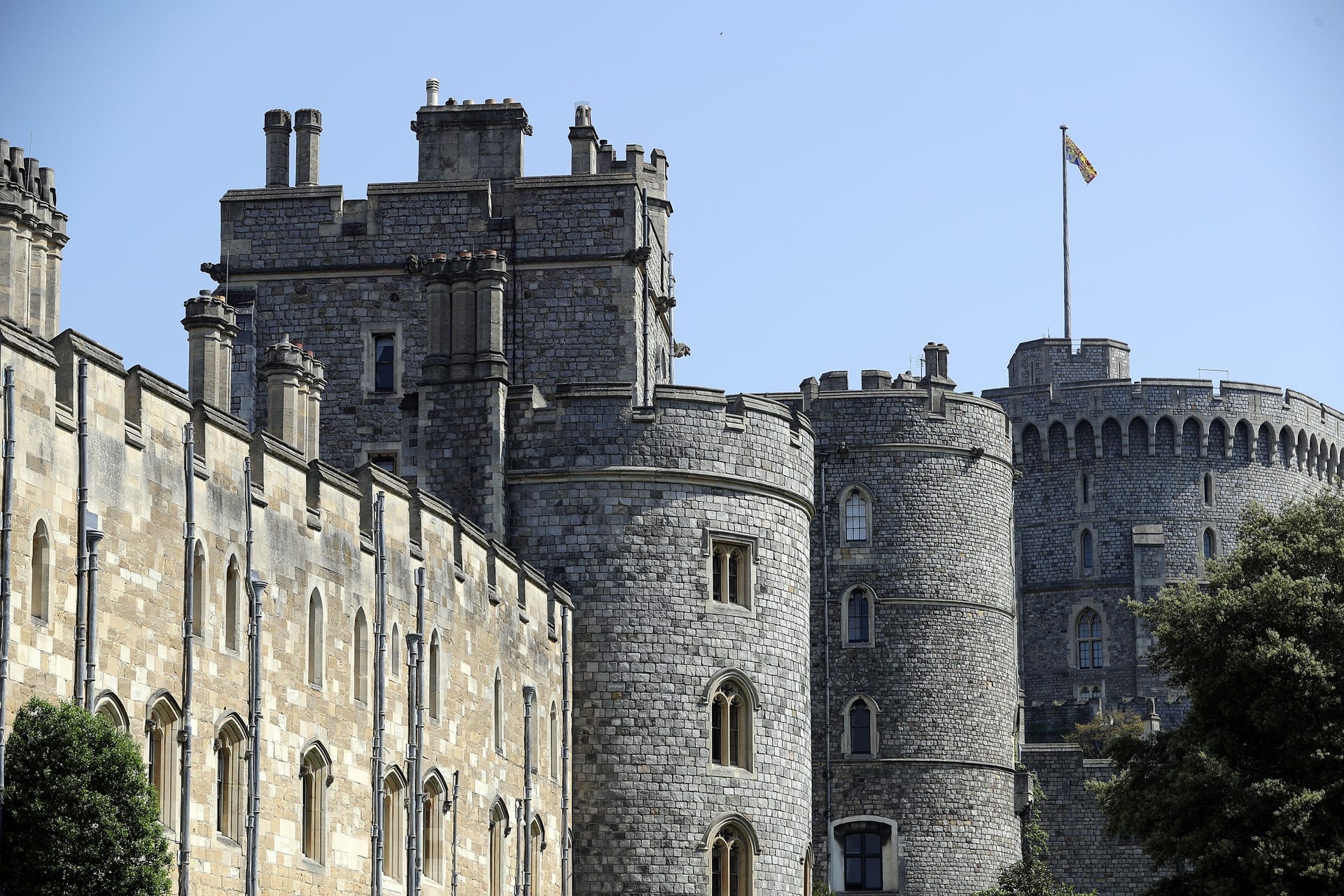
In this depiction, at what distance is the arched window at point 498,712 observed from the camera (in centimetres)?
3531

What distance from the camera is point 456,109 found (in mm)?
46469

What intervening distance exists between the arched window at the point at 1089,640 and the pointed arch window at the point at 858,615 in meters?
33.0

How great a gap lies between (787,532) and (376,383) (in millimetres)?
8388

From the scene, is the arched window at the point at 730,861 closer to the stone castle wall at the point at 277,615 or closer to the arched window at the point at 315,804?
the stone castle wall at the point at 277,615

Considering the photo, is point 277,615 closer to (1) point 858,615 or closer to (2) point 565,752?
(2) point 565,752

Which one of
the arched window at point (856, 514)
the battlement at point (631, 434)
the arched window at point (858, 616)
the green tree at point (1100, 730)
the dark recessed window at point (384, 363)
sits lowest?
the green tree at point (1100, 730)

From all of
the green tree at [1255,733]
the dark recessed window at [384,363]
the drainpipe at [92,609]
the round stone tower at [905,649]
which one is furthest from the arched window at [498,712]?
the round stone tower at [905,649]

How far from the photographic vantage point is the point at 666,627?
127 ft

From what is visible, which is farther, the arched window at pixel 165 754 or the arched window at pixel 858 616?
the arched window at pixel 858 616

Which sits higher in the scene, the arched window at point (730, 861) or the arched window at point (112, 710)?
the arched window at point (112, 710)

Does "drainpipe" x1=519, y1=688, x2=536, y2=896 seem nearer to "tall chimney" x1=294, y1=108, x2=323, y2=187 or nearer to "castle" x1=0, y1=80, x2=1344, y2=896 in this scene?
"castle" x1=0, y1=80, x2=1344, y2=896

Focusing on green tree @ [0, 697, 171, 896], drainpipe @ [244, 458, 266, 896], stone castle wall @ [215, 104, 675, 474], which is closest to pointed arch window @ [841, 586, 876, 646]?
stone castle wall @ [215, 104, 675, 474]

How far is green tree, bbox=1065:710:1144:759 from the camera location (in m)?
72.2

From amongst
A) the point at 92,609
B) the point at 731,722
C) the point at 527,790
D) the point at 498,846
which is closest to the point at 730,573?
the point at 731,722
